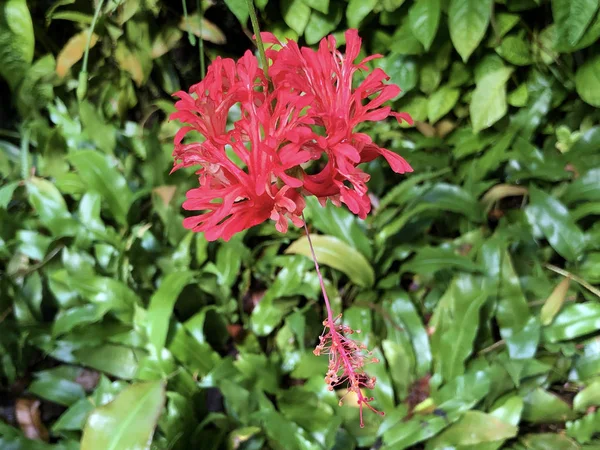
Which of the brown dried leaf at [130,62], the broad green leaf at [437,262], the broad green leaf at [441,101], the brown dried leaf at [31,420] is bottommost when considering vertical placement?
the brown dried leaf at [31,420]

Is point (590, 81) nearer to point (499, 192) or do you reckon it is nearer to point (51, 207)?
point (499, 192)

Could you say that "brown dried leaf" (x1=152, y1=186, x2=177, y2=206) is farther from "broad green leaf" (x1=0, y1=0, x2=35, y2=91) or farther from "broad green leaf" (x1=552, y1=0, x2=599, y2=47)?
"broad green leaf" (x1=552, y1=0, x2=599, y2=47)

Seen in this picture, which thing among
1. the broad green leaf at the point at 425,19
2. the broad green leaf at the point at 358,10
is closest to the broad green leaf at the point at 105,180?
the broad green leaf at the point at 358,10

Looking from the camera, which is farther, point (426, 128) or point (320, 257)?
point (426, 128)

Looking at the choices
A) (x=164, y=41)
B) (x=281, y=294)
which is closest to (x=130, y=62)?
(x=164, y=41)

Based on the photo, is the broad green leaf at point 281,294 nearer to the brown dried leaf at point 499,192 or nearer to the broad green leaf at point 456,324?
the broad green leaf at point 456,324

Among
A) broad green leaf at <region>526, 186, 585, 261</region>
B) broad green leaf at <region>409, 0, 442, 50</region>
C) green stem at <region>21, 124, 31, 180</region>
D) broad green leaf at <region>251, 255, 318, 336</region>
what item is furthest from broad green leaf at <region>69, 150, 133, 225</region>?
broad green leaf at <region>526, 186, 585, 261</region>
